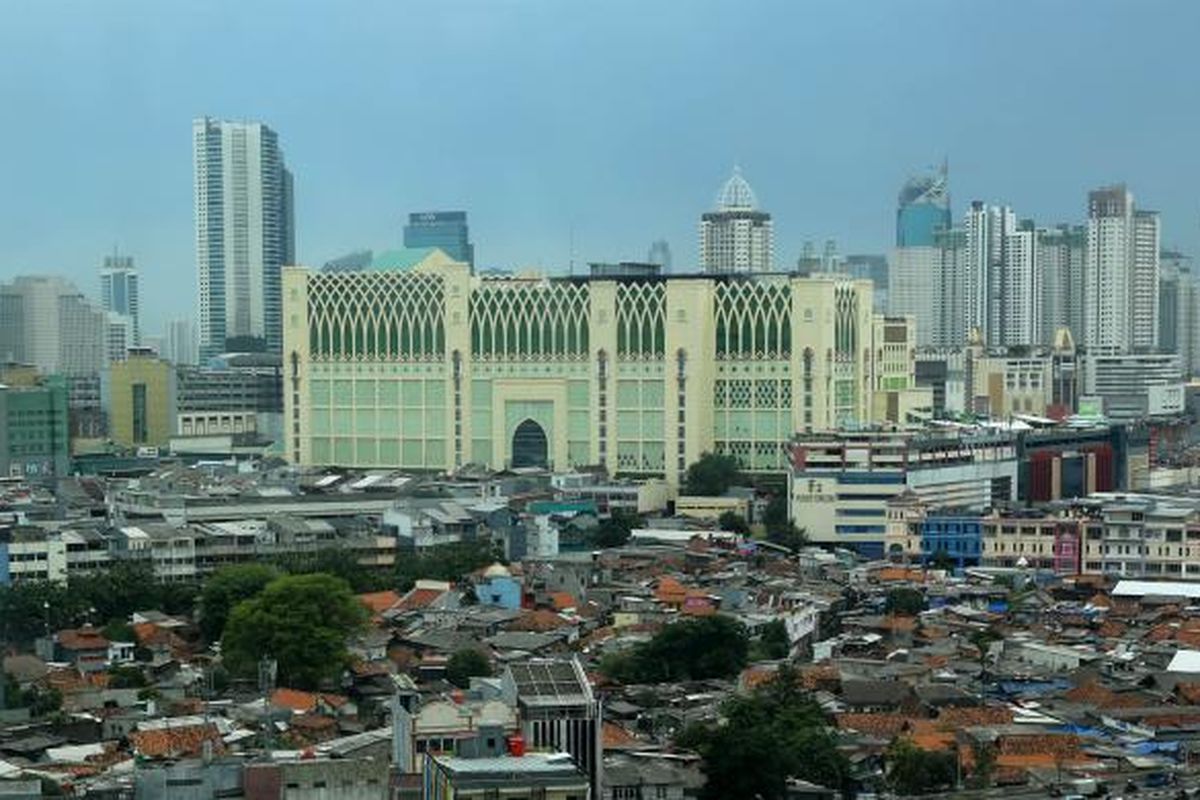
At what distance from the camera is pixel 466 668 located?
1390 cm

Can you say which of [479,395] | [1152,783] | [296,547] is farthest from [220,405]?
[1152,783]

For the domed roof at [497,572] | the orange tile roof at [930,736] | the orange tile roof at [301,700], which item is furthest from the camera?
the domed roof at [497,572]

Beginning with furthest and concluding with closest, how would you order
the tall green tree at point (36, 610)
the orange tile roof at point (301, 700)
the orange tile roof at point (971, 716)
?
the tall green tree at point (36, 610), the orange tile roof at point (301, 700), the orange tile roof at point (971, 716)

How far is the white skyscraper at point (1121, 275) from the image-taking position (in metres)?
50.7

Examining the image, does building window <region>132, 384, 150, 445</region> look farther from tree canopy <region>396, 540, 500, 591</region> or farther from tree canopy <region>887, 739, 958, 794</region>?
tree canopy <region>887, 739, 958, 794</region>

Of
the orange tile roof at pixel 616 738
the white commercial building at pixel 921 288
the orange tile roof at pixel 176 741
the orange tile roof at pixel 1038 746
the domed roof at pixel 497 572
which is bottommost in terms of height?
the orange tile roof at pixel 1038 746

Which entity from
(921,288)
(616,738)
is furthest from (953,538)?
(921,288)

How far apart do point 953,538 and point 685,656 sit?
7.15m

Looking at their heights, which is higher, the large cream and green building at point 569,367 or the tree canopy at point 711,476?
the large cream and green building at point 569,367

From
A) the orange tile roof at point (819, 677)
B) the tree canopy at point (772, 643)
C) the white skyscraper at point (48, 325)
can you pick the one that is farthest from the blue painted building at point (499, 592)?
the white skyscraper at point (48, 325)

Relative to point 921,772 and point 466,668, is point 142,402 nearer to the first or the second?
point 466,668

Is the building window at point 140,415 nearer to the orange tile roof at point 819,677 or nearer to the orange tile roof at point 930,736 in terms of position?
the orange tile roof at point 819,677

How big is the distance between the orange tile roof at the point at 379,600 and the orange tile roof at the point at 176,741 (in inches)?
192

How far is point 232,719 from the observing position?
12.2 metres
